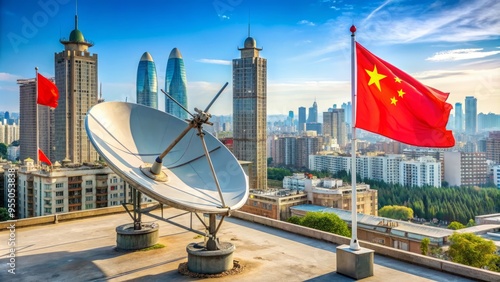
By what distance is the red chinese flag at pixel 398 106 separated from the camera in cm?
1262

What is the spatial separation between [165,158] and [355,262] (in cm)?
934

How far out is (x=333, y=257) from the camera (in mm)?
17344

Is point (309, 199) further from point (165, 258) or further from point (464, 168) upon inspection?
point (464, 168)

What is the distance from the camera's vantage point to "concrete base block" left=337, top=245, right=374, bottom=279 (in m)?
14.5

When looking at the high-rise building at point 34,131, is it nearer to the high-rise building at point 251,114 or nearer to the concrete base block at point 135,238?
the high-rise building at point 251,114

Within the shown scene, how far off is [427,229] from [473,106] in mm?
141784

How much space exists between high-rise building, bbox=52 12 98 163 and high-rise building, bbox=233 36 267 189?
3447cm

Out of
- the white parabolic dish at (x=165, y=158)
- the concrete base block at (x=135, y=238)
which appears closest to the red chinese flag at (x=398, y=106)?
the white parabolic dish at (x=165, y=158)

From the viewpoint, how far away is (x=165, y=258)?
58.5ft

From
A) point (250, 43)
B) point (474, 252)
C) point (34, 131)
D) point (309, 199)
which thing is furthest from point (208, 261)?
point (34, 131)

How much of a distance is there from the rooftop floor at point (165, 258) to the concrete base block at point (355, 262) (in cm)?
27

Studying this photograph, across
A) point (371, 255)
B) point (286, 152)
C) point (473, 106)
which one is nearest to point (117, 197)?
point (371, 255)

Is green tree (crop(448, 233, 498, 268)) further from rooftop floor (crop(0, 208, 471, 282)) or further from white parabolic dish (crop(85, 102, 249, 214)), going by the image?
white parabolic dish (crop(85, 102, 249, 214))

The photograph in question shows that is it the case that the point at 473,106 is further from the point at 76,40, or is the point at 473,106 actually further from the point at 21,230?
the point at 21,230
